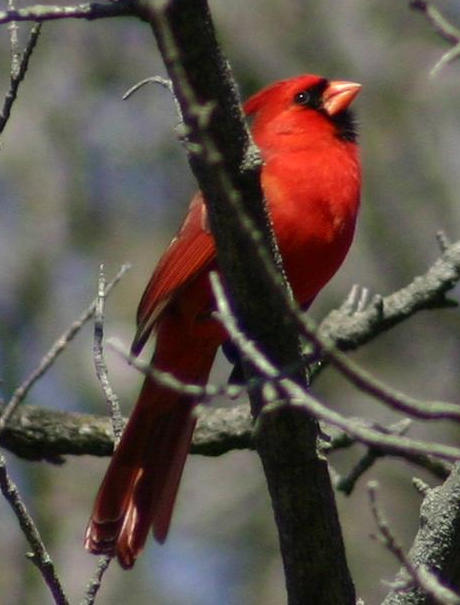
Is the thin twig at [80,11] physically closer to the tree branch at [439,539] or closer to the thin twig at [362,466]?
the thin twig at [362,466]

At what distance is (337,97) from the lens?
4676 millimetres

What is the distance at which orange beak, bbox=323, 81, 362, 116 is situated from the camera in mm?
4668

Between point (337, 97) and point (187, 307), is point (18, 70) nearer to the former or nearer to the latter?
point (187, 307)

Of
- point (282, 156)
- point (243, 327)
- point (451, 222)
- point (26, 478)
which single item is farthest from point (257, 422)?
point (451, 222)

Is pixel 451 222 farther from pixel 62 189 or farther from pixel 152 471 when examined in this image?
pixel 152 471

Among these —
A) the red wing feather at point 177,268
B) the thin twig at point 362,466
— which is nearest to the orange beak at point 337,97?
the red wing feather at point 177,268

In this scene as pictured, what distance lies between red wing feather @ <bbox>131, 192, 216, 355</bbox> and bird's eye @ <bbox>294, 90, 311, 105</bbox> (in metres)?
0.54

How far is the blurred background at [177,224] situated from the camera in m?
7.67

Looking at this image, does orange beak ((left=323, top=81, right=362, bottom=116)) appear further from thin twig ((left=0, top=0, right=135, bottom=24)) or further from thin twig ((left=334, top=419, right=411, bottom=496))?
thin twig ((left=0, top=0, right=135, bottom=24))

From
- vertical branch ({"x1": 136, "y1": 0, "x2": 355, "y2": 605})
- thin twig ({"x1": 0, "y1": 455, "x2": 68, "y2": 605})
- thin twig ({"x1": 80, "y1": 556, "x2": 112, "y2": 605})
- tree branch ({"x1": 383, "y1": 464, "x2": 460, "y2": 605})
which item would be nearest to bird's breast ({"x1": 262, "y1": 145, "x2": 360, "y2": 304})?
vertical branch ({"x1": 136, "y1": 0, "x2": 355, "y2": 605})

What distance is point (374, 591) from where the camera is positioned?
7520 millimetres

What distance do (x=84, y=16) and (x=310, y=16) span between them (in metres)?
6.38

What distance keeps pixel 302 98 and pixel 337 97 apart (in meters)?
0.11

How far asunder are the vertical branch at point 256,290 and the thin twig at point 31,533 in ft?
1.74
